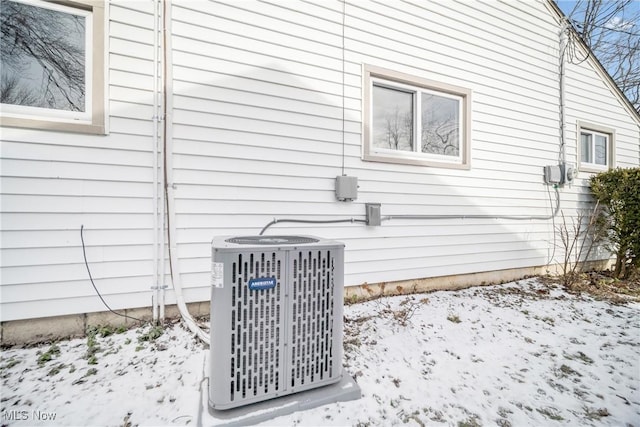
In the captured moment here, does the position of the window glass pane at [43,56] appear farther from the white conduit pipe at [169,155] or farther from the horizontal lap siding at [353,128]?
the horizontal lap siding at [353,128]

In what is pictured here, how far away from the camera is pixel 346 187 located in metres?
3.02

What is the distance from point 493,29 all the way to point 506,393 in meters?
4.66

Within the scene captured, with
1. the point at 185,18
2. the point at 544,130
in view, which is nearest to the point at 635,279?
the point at 544,130

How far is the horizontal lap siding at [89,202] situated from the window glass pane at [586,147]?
6802mm

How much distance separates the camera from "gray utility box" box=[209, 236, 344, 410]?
1361 millimetres

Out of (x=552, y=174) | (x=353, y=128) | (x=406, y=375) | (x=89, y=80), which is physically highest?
(x=89, y=80)

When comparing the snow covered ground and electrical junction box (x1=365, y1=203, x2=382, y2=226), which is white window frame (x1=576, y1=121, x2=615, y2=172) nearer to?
the snow covered ground

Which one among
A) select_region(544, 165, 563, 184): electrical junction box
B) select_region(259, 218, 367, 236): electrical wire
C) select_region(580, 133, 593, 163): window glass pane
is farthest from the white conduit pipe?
select_region(580, 133, 593, 163): window glass pane

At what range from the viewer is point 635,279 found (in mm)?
4465

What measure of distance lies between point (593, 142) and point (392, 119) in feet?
14.9

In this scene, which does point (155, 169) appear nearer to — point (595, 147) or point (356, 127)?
point (356, 127)

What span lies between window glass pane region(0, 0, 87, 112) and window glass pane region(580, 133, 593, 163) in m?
7.29

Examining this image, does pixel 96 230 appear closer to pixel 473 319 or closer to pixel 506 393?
pixel 506 393

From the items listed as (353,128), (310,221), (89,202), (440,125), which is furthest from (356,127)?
(89,202)
